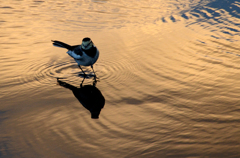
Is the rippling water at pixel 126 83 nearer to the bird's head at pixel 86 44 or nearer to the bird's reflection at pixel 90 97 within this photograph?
the bird's reflection at pixel 90 97

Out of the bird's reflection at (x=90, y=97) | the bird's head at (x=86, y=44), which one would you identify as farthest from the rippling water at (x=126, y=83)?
the bird's head at (x=86, y=44)

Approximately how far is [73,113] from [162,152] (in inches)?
73.6

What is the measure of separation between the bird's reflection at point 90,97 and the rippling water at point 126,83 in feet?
0.37

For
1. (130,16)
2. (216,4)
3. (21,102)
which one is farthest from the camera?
(216,4)

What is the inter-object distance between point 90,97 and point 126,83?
0.94m

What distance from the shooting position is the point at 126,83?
6191 millimetres

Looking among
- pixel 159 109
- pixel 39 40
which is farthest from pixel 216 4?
pixel 159 109

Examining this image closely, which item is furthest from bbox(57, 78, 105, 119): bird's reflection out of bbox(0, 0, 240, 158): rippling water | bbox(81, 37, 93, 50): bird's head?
bbox(81, 37, 93, 50): bird's head

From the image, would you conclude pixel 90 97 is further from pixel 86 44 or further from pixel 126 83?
pixel 86 44

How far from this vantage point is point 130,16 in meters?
11.1

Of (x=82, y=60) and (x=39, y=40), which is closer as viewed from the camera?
(x=82, y=60)

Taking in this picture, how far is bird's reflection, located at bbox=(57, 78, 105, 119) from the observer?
5195mm

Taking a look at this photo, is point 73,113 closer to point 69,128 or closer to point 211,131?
point 69,128

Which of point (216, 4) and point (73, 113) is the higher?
point (216, 4)
